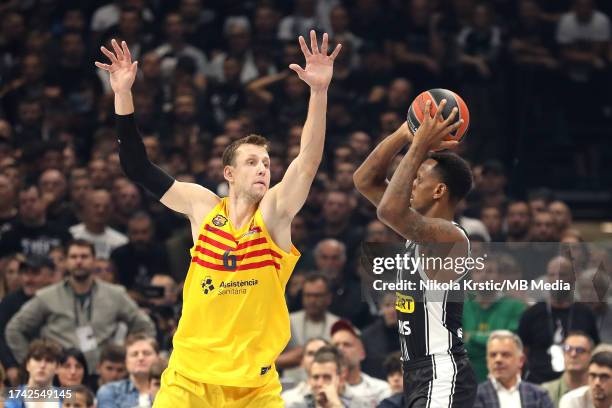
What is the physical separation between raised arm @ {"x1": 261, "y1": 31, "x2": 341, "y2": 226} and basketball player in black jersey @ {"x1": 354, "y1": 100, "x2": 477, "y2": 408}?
44cm

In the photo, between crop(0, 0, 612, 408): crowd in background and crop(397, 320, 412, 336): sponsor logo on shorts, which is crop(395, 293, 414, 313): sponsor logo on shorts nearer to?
crop(397, 320, 412, 336): sponsor logo on shorts

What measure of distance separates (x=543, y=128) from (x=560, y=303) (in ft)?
17.8

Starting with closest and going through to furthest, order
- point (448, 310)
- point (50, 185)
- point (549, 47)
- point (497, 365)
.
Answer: point (448, 310) → point (497, 365) → point (50, 185) → point (549, 47)

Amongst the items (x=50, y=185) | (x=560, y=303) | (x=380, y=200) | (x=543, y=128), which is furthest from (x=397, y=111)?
(x=380, y=200)

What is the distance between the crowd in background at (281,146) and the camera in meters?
11.2

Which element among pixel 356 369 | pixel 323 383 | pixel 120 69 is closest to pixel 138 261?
pixel 356 369

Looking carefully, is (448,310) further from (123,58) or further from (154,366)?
(154,366)

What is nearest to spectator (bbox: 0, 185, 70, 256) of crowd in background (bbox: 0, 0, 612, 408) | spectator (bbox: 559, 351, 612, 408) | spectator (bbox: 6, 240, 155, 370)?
crowd in background (bbox: 0, 0, 612, 408)

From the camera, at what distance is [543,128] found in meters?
15.6

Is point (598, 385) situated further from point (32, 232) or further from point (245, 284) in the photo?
point (32, 232)

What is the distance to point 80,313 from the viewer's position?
38.1 ft

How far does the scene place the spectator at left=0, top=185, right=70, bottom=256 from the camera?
13.1 m

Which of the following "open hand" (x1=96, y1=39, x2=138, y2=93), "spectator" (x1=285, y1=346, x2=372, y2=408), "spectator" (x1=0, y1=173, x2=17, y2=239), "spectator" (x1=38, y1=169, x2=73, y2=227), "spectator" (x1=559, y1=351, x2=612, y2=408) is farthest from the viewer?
"spectator" (x1=38, y1=169, x2=73, y2=227)

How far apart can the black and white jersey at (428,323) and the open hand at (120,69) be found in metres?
1.96
